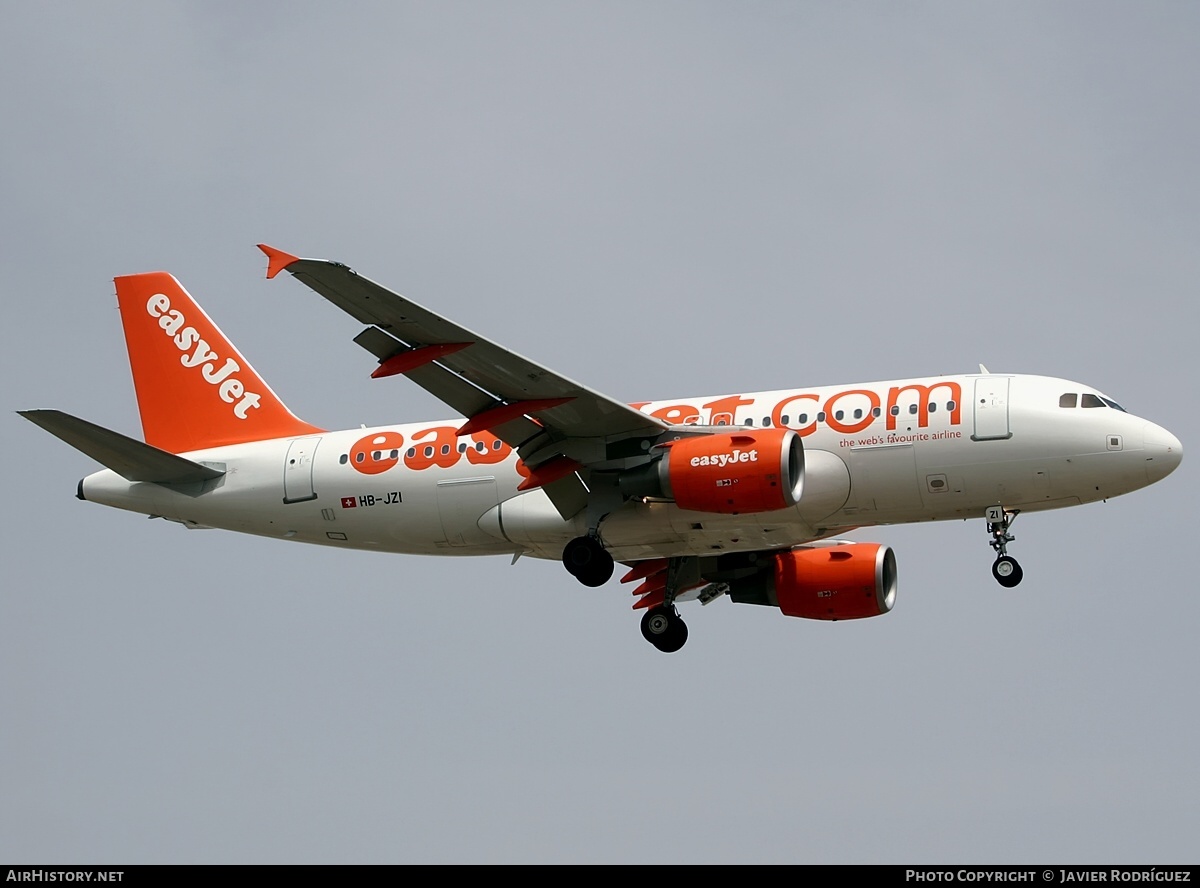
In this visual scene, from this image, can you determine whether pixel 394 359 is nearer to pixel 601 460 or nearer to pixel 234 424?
pixel 601 460

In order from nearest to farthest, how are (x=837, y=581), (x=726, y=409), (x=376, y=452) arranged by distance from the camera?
(x=726, y=409), (x=376, y=452), (x=837, y=581)

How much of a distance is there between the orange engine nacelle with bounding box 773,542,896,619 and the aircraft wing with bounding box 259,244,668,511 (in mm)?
5982

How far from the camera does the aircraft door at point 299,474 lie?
37.2m

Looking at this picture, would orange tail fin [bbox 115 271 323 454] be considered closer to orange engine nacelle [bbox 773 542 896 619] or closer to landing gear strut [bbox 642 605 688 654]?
landing gear strut [bbox 642 605 688 654]

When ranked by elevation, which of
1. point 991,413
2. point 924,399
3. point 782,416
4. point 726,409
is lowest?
point 991,413

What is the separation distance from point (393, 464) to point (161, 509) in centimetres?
560

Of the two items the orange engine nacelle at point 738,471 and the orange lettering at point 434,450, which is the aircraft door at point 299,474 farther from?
the orange engine nacelle at point 738,471

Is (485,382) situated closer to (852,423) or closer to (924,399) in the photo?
(852,423)

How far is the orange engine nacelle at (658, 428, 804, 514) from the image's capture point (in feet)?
106

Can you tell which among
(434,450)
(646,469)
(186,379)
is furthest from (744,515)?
(186,379)

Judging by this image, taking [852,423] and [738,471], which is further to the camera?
[852,423]

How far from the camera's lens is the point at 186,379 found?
4050cm

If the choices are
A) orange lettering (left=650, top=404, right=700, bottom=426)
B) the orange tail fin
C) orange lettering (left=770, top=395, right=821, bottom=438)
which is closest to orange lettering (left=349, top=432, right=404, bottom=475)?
the orange tail fin

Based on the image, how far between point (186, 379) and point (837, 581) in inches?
627
